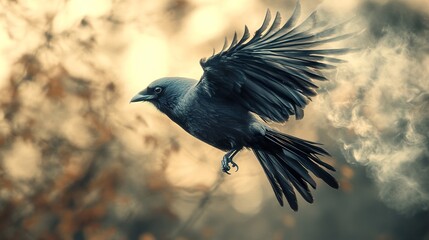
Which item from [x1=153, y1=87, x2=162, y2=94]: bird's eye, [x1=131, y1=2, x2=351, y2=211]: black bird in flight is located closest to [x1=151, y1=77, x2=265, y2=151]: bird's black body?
[x1=131, y1=2, x2=351, y2=211]: black bird in flight

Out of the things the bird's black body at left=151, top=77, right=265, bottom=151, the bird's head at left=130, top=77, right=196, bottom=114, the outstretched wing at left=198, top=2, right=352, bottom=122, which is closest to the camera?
the outstretched wing at left=198, top=2, right=352, bottom=122

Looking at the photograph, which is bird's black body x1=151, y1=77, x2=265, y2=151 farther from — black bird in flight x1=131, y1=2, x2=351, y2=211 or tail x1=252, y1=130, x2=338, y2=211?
tail x1=252, y1=130, x2=338, y2=211

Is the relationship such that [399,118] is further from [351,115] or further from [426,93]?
[351,115]

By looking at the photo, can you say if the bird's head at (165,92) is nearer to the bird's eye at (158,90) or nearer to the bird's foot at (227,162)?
the bird's eye at (158,90)

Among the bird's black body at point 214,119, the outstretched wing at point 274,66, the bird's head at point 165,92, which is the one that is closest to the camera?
the outstretched wing at point 274,66

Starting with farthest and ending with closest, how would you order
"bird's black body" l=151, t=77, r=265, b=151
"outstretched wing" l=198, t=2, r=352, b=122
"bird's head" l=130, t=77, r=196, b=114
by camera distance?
1. "bird's head" l=130, t=77, r=196, b=114
2. "bird's black body" l=151, t=77, r=265, b=151
3. "outstretched wing" l=198, t=2, r=352, b=122

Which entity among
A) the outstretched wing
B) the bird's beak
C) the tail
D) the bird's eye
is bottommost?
the bird's beak

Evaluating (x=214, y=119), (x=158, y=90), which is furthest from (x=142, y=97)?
(x=214, y=119)

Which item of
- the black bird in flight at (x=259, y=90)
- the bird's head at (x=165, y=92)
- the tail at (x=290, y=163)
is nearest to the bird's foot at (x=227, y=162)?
the black bird in flight at (x=259, y=90)

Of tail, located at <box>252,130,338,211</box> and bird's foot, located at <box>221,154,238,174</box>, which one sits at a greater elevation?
tail, located at <box>252,130,338,211</box>

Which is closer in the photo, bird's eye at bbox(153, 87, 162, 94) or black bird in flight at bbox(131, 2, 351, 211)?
black bird in flight at bbox(131, 2, 351, 211)
